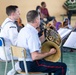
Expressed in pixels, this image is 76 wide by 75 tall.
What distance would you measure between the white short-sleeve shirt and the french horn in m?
0.24

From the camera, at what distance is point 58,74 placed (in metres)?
3.32

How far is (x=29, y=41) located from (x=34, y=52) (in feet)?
0.49

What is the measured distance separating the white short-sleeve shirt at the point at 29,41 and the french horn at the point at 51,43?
0.24 metres

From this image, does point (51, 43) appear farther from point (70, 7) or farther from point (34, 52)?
point (70, 7)

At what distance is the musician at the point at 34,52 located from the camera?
3250 mm

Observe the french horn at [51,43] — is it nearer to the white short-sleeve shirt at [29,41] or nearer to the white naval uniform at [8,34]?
the white short-sleeve shirt at [29,41]

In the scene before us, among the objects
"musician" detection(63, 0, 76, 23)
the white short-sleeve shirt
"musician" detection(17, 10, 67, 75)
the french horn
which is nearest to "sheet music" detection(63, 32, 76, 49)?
the french horn

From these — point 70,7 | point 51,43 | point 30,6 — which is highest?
point 51,43

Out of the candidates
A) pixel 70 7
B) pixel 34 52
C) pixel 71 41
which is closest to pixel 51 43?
pixel 34 52

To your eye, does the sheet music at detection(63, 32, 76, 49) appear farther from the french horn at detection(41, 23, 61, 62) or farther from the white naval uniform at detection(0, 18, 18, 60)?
the white naval uniform at detection(0, 18, 18, 60)

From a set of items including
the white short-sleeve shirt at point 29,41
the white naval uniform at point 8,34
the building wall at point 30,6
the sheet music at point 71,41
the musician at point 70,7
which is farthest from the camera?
the building wall at point 30,6

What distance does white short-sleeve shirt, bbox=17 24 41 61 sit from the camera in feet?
10.6

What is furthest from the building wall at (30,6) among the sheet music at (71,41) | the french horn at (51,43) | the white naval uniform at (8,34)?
the french horn at (51,43)

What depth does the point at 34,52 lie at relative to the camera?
324cm
